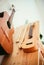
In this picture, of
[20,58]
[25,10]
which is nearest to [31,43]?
Answer: [20,58]

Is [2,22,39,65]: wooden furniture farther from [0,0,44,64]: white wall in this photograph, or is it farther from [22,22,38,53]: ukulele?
[0,0,44,64]: white wall

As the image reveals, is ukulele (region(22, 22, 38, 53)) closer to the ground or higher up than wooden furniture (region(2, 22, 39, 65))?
higher up

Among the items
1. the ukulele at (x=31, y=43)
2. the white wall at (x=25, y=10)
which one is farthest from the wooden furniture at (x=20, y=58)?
the white wall at (x=25, y=10)

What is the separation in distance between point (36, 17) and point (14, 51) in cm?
96

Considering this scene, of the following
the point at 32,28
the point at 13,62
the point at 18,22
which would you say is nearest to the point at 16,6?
the point at 18,22

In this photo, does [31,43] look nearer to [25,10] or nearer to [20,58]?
[20,58]

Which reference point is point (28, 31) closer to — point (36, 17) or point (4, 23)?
point (4, 23)

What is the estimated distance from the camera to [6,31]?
2.92 feet

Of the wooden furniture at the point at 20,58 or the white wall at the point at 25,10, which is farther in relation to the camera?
the white wall at the point at 25,10

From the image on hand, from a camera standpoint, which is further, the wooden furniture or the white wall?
the white wall

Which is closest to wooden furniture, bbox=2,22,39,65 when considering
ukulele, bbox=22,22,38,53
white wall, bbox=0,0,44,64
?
ukulele, bbox=22,22,38,53

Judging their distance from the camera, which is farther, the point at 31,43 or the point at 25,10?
the point at 25,10

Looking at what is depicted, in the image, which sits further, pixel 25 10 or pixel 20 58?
pixel 25 10

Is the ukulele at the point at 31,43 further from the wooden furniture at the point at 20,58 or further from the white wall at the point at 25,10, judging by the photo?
the white wall at the point at 25,10
